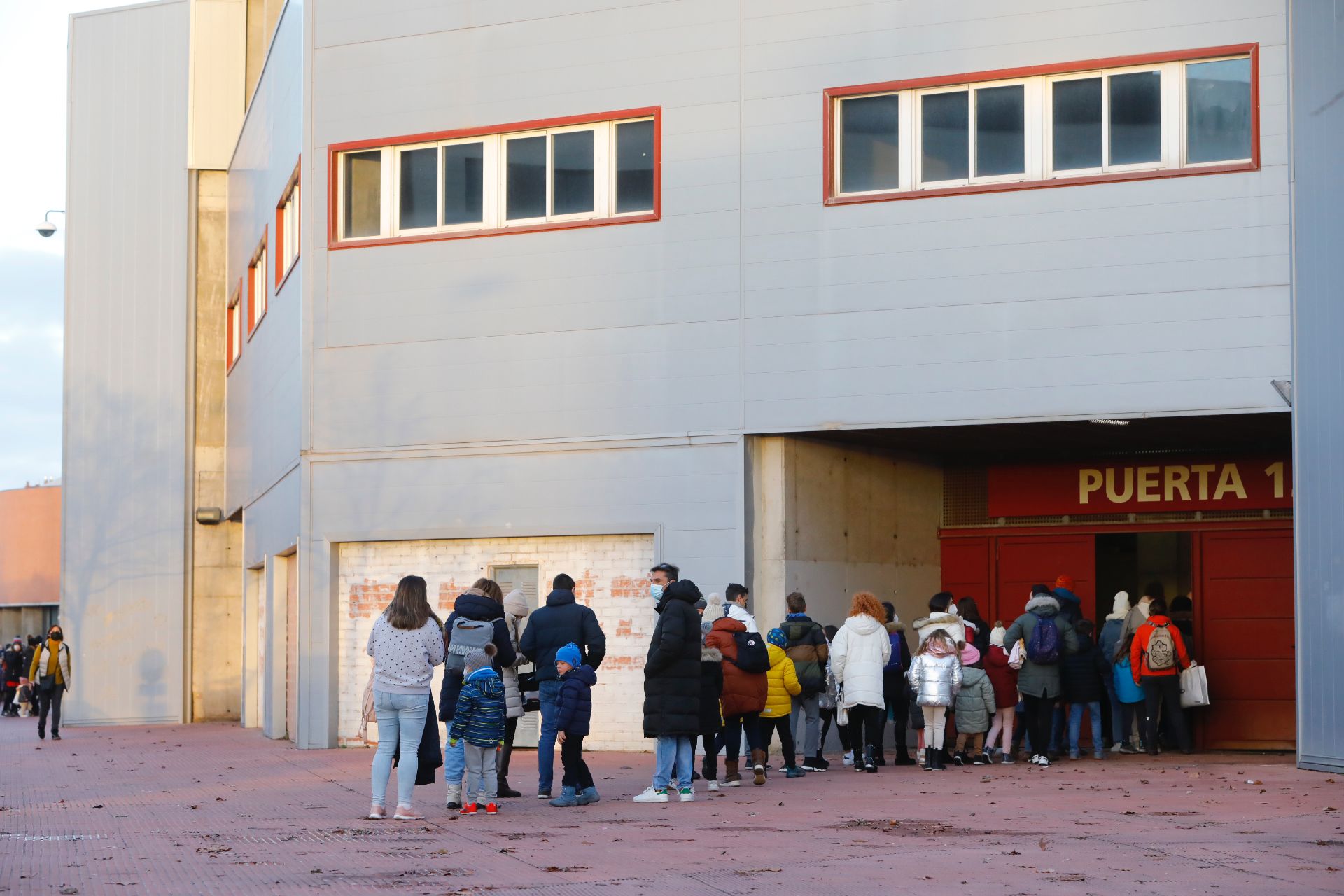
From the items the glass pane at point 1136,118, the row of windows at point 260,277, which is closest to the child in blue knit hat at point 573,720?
the glass pane at point 1136,118

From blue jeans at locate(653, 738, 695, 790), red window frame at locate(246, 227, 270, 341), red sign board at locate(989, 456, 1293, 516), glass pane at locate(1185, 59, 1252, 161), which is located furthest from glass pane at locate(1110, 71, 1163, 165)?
red window frame at locate(246, 227, 270, 341)

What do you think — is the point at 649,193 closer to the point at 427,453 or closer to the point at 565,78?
the point at 565,78

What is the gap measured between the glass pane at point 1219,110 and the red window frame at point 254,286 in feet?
45.3

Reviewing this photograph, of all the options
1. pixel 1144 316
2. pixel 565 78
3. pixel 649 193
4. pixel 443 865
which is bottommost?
pixel 443 865

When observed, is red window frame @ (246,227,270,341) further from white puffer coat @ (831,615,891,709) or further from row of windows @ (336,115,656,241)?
white puffer coat @ (831,615,891,709)

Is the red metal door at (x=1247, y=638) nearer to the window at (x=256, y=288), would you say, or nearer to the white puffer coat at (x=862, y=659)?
the white puffer coat at (x=862, y=659)

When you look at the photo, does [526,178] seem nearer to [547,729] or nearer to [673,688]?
[547,729]

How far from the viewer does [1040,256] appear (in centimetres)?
1738

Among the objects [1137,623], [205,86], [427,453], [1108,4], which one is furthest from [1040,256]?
[205,86]

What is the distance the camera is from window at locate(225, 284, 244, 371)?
2880cm

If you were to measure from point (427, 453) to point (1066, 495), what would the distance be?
8.00m

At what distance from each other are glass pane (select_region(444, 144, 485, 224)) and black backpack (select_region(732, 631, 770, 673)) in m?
7.59

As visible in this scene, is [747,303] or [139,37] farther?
[139,37]

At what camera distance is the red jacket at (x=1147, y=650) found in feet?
58.7
